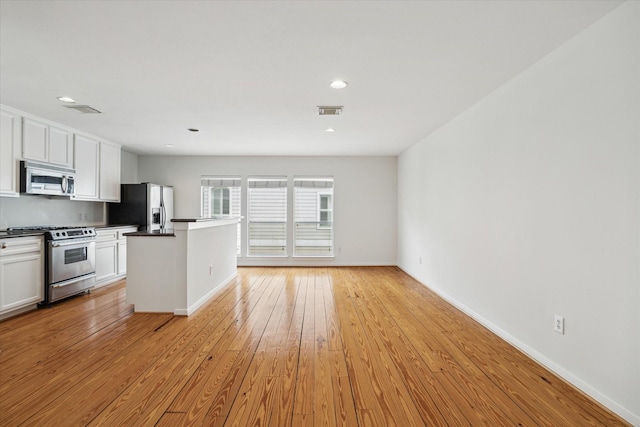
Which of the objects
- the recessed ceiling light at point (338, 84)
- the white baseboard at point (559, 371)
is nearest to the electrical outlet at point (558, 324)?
the white baseboard at point (559, 371)

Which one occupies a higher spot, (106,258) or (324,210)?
(324,210)

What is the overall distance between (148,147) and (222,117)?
8.71 ft

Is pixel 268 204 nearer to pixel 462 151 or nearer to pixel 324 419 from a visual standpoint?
pixel 462 151

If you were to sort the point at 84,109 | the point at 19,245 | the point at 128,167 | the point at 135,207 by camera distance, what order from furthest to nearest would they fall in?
1. the point at 128,167
2. the point at 135,207
3. the point at 84,109
4. the point at 19,245

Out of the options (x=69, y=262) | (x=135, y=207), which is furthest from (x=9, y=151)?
(x=135, y=207)

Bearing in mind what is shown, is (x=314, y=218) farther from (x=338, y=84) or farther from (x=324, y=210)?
(x=338, y=84)

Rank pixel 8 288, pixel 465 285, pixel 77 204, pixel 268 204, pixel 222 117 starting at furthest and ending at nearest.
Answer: pixel 268 204
pixel 77 204
pixel 222 117
pixel 465 285
pixel 8 288

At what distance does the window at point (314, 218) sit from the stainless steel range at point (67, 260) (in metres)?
3.62

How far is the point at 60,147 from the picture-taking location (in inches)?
172

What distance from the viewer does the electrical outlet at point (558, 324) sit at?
2271mm

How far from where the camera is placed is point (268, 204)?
6852mm

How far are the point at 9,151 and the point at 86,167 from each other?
1171 mm

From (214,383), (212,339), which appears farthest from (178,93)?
(214,383)

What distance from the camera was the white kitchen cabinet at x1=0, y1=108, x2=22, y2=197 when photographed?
3629 mm
